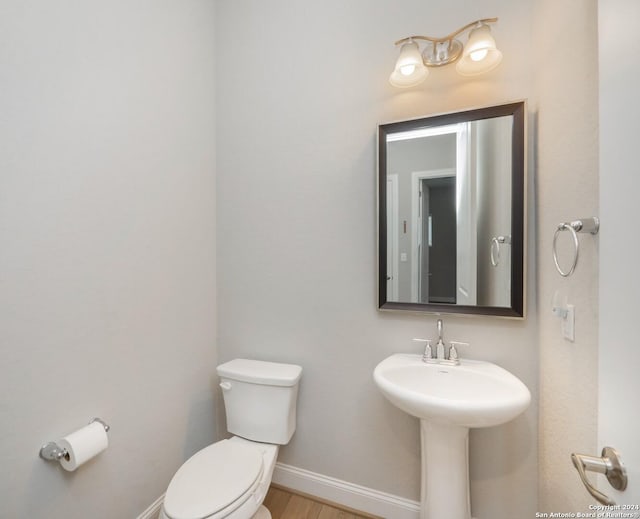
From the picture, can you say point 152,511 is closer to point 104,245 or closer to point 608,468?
point 104,245

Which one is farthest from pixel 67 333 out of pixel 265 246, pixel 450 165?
pixel 450 165

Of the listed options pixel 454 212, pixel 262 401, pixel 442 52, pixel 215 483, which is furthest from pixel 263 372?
pixel 442 52

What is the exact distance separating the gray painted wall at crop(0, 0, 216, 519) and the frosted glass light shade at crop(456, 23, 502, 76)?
4.54ft

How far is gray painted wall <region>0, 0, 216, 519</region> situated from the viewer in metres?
1.00

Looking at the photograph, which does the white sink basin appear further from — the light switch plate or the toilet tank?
the toilet tank

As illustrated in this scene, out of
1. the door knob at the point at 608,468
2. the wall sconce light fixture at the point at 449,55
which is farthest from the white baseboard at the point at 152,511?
the wall sconce light fixture at the point at 449,55

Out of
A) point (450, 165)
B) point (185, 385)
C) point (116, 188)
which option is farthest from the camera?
point (185, 385)

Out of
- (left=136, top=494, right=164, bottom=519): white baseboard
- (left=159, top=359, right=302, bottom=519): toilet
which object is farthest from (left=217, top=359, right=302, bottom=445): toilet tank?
(left=136, top=494, right=164, bottom=519): white baseboard

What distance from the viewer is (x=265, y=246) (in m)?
1.75

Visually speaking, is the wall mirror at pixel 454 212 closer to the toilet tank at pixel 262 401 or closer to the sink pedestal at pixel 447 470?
the sink pedestal at pixel 447 470

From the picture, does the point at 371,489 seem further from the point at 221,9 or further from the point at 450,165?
the point at 221,9

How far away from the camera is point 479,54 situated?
1258mm

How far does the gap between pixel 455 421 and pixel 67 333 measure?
1414 millimetres

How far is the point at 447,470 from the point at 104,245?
1.66 m
